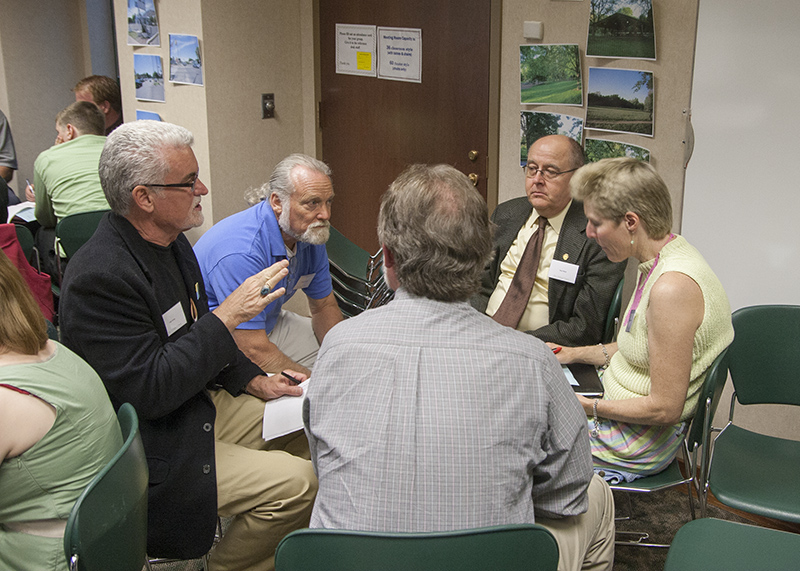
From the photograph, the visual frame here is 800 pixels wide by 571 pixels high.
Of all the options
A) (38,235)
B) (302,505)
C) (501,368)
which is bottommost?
(302,505)

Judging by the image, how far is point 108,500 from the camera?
143cm

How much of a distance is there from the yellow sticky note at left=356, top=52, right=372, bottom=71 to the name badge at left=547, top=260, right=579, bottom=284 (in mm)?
1875

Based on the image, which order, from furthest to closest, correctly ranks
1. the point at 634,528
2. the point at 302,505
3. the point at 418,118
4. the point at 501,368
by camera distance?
the point at 418,118 → the point at 634,528 → the point at 302,505 → the point at 501,368

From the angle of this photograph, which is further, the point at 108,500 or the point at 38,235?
the point at 38,235

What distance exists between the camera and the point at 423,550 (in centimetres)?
120

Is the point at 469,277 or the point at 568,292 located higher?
the point at 469,277

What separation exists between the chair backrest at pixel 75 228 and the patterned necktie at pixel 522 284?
1958 mm

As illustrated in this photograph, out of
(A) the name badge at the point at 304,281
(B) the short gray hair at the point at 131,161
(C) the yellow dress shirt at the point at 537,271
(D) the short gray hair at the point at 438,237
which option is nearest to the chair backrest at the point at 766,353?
(C) the yellow dress shirt at the point at 537,271

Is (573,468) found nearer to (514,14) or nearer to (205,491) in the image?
(205,491)

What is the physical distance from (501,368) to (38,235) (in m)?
3.61

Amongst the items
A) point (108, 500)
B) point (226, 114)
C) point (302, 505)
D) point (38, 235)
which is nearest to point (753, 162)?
point (302, 505)

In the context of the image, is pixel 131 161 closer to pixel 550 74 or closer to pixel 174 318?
pixel 174 318

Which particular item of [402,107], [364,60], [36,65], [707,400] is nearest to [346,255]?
[402,107]

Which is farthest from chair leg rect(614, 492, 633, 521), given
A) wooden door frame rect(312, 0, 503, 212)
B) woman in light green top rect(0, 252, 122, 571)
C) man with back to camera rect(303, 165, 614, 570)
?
woman in light green top rect(0, 252, 122, 571)
